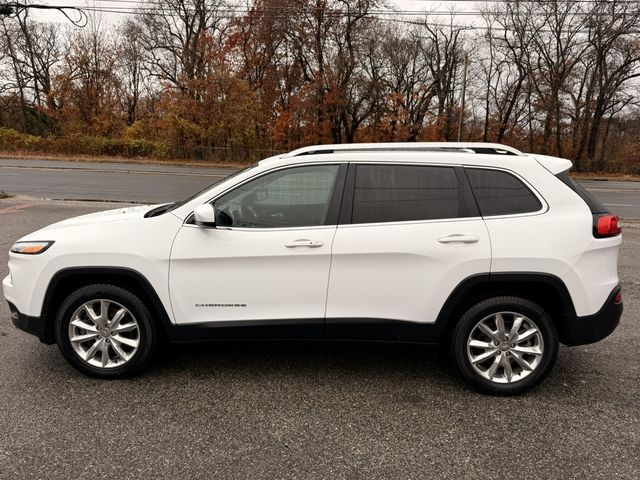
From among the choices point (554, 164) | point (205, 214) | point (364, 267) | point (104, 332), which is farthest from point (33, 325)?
point (554, 164)

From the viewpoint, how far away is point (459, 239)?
→ 10.2ft

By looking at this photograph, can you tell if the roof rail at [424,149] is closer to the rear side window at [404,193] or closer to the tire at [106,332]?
the rear side window at [404,193]

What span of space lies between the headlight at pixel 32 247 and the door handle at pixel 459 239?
2.71m

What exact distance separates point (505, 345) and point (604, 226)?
3.37 feet

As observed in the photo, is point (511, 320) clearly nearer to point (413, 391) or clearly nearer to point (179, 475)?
point (413, 391)

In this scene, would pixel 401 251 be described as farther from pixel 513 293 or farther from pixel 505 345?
pixel 505 345

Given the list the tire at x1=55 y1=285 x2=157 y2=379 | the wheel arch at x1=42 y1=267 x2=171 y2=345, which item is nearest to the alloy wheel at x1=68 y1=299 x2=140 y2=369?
the tire at x1=55 y1=285 x2=157 y2=379

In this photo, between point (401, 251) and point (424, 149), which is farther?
point (424, 149)

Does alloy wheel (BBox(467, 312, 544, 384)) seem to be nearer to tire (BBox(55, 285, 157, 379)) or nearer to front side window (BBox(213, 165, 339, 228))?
front side window (BBox(213, 165, 339, 228))

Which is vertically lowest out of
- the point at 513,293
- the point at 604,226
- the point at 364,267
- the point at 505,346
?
the point at 505,346

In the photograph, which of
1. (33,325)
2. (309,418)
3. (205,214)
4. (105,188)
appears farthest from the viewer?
(105,188)

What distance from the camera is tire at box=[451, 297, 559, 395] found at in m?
3.16

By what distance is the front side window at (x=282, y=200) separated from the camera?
327cm

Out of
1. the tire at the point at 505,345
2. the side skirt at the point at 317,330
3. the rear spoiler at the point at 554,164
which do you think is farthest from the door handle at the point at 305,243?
the rear spoiler at the point at 554,164
